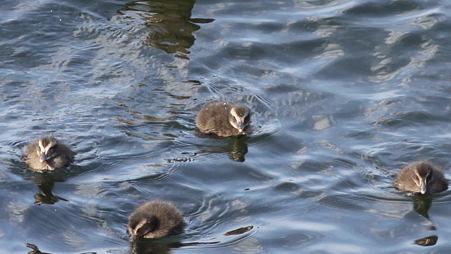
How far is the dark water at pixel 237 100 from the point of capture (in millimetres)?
11039

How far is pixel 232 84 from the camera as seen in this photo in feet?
45.4

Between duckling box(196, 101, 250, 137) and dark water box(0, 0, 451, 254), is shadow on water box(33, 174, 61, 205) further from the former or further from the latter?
duckling box(196, 101, 250, 137)

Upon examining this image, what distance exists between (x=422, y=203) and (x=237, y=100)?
270cm

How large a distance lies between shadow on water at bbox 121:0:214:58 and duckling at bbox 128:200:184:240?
12.4 ft

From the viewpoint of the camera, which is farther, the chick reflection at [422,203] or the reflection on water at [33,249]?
the chick reflection at [422,203]

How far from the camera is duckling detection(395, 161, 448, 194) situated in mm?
11555

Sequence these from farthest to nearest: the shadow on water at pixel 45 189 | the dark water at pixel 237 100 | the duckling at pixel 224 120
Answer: the duckling at pixel 224 120 → the shadow on water at pixel 45 189 → the dark water at pixel 237 100

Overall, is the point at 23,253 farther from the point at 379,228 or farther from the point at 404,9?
the point at 404,9

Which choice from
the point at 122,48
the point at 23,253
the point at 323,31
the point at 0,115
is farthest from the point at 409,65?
the point at 23,253

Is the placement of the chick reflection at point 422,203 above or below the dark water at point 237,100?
below

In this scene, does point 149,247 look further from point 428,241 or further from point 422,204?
point 422,204

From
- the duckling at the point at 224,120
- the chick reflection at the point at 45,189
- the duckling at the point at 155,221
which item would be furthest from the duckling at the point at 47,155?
the duckling at the point at 224,120

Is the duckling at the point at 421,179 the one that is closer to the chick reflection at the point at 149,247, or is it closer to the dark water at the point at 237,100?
the dark water at the point at 237,100

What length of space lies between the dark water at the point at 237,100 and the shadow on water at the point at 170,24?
2 cm
